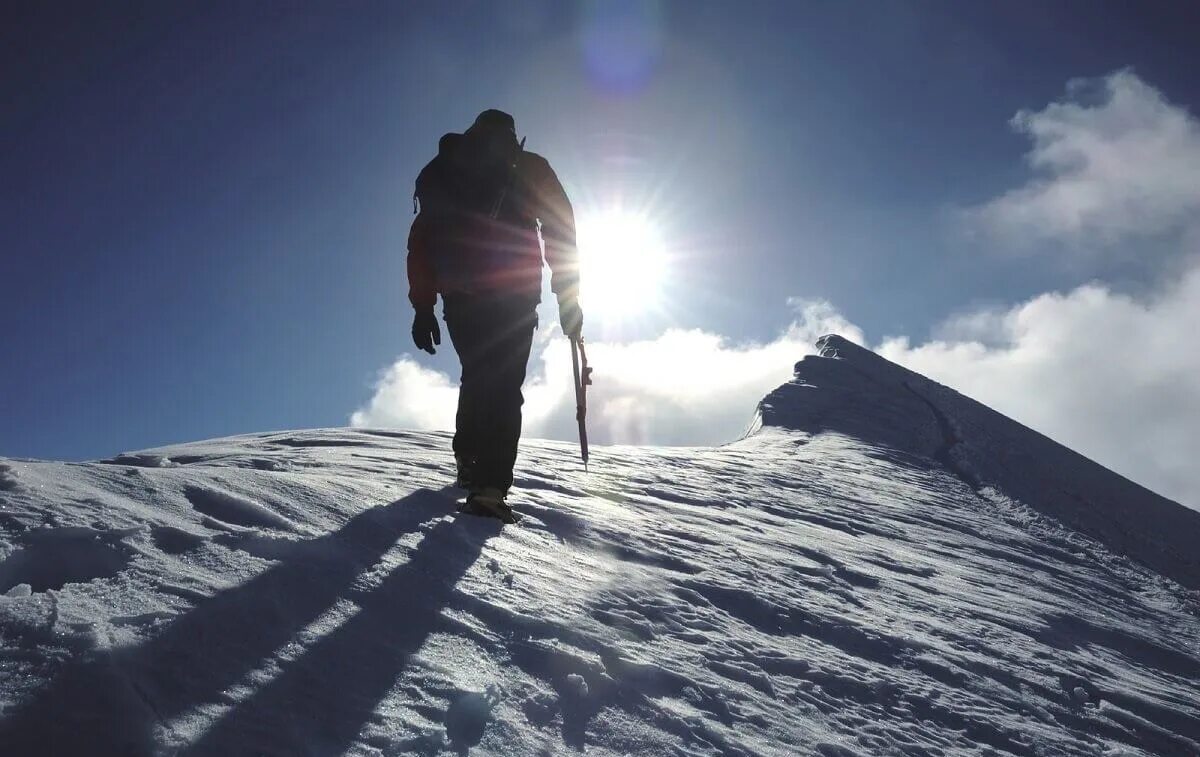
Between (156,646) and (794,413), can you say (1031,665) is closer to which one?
(156,646)

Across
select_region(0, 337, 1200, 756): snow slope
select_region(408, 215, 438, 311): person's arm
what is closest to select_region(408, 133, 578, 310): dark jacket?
select_region(408, 215, 438, 311): person's arm

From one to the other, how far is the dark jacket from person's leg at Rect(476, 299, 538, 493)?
167 mm

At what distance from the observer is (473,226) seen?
474 centimetres

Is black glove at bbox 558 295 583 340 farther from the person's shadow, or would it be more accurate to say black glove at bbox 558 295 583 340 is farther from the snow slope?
the person's shadow

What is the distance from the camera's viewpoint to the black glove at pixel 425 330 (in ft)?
16.0

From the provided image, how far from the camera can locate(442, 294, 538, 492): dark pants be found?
4625mm

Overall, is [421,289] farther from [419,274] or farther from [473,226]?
[473,226]

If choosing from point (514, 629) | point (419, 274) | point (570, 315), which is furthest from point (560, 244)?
point (514, 629)

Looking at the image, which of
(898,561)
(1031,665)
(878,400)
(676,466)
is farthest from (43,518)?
(878,400)

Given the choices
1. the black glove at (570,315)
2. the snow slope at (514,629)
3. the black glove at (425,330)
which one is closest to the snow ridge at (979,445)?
the snow slope at (514,629)

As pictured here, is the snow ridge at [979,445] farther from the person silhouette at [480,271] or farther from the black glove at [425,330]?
the black glove at [425,330]

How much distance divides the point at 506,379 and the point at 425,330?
710 mm

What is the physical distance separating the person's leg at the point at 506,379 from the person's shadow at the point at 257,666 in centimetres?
179

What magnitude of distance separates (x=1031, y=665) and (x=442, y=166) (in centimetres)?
457
